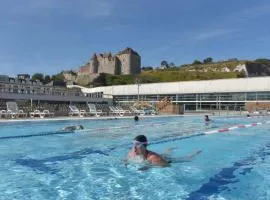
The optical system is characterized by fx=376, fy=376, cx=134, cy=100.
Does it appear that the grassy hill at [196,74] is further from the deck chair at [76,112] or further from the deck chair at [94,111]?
the deck chair at [76,112]

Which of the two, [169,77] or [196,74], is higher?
[196,74]

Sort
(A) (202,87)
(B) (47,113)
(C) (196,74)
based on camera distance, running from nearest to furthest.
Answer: (B) (47,113) → (A) (202,87) → (C) (196,74)

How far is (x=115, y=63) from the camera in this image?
124500 millimetres

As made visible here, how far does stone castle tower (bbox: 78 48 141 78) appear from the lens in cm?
12294

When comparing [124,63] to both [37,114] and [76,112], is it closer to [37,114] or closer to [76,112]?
[76,112]

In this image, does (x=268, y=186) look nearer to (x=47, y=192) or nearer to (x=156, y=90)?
(x=47, y=192)

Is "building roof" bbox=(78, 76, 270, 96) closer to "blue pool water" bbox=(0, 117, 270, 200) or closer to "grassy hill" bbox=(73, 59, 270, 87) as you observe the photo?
"grassy hill" bbox=(73, 59, 270, 87)

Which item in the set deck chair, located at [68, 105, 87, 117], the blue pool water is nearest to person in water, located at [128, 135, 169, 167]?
the blue pool water

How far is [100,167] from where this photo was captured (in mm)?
7520

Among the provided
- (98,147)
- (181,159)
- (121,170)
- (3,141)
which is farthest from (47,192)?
(3,141)

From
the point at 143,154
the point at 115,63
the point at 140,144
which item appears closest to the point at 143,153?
the point at 143,154

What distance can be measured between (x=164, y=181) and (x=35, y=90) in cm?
2655

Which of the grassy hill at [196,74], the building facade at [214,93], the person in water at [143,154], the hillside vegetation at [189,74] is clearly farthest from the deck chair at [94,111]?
the hillside vegetation at [189,74]

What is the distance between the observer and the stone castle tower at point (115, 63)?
123m
